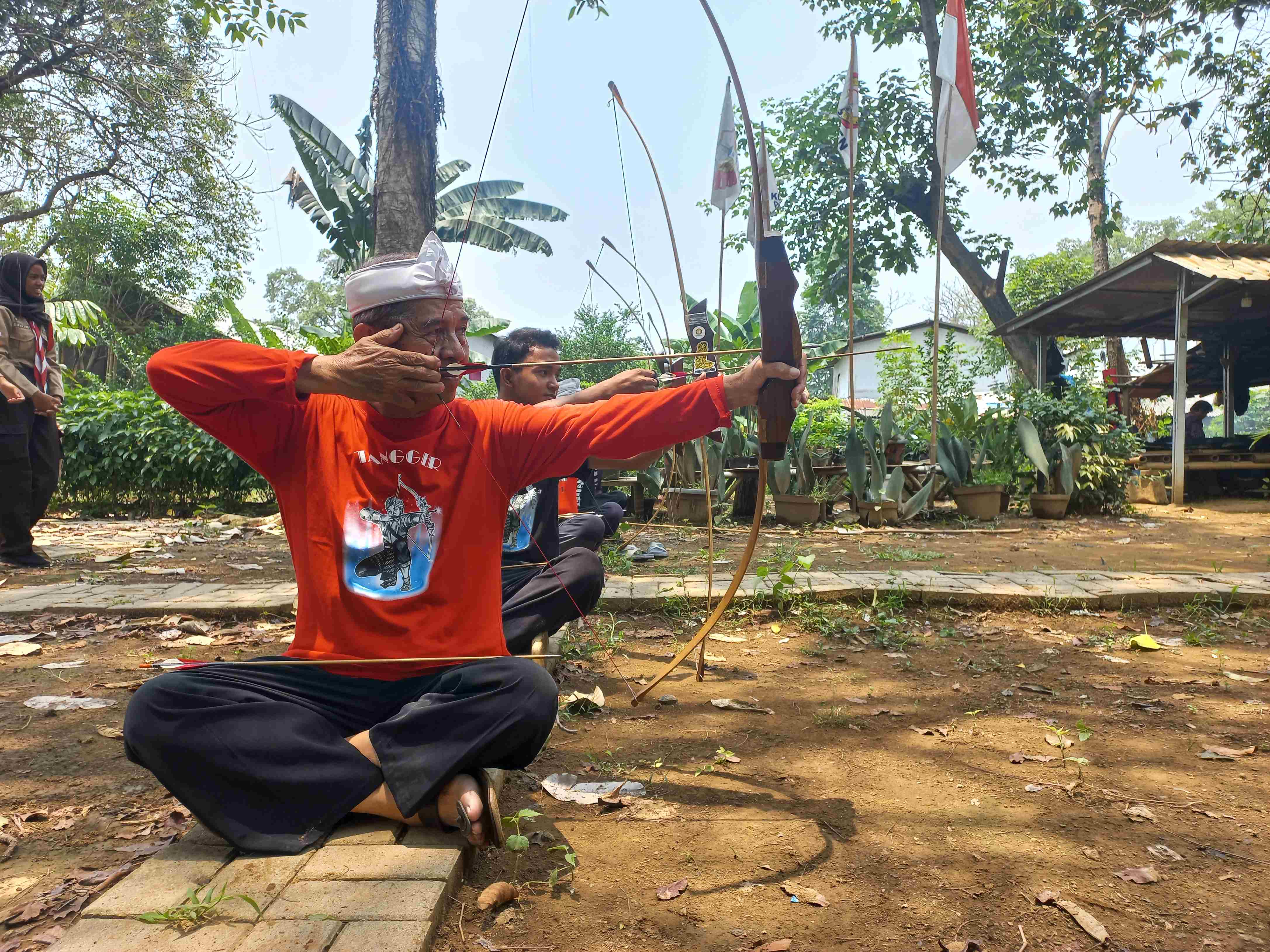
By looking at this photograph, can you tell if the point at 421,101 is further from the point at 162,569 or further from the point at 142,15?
the point at 142,15

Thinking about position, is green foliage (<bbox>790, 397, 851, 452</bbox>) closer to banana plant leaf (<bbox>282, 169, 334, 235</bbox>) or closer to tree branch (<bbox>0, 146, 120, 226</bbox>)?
banana plant leaf (<bbox>282, 169, 334, 235</bbox>)

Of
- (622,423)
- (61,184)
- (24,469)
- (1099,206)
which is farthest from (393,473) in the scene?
Result: (1099,206)

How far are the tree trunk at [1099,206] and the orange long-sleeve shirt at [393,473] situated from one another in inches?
510

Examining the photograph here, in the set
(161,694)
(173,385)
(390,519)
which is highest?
(173,385)

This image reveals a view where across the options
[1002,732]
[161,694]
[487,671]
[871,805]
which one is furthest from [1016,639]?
[161,694]

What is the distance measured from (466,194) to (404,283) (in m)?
11.6

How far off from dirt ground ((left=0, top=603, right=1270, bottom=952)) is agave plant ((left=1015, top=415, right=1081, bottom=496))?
541 cm

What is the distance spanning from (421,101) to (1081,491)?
25.7ft

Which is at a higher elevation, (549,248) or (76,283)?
(76,283)

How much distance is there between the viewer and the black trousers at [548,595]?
2955 millimetres

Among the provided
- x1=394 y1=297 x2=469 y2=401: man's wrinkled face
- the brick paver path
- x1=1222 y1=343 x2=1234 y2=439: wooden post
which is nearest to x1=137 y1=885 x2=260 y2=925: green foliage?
x1=394 y1=297 x2=469 y2=401: man's wrinkled face

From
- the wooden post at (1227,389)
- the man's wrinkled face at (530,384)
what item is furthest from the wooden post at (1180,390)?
the man's wrinkled face at (530,384)

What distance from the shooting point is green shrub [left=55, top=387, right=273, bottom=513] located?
10.4m

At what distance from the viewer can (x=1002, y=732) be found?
109 inches
